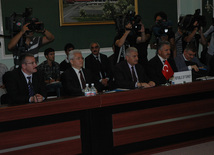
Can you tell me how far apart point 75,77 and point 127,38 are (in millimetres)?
1282

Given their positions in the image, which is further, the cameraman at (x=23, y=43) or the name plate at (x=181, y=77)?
the cameraman at (x=23, y=43)

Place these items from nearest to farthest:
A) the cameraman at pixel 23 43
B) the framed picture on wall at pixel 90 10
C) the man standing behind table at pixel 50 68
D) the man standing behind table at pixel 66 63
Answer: the cameraman at pixel 23 43 → the man standing behind table at pixel 50 68 → the man standing behind table at pixel 66 63 → the framed picture on wall at pixel 90 10

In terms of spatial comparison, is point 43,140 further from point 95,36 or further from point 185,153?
point 95,36

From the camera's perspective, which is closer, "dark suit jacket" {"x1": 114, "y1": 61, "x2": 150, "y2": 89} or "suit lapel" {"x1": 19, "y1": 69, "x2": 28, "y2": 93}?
"suit lapel" {"x1": 19, "y1": 69, "x2": 28, "y2": 93}

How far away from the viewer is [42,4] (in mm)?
6602

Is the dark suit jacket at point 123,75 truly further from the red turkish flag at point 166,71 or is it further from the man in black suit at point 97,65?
the man in black suit at point 97,65

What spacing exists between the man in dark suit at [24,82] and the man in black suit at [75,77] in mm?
357

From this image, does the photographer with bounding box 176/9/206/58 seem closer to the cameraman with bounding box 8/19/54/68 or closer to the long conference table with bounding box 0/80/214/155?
the long conference table with bounding box 0/80/214/155

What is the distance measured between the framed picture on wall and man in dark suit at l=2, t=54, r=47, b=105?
3.23 metres

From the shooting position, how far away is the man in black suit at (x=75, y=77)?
404 cm

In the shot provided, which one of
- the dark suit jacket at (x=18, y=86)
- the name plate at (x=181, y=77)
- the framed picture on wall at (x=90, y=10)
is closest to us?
the dark suit jacket at (x=18, y=86)

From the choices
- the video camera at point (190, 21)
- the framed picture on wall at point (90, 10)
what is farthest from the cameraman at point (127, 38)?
the framed picture on wall at point (90, 10)

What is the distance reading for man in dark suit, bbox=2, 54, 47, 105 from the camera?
3.55m

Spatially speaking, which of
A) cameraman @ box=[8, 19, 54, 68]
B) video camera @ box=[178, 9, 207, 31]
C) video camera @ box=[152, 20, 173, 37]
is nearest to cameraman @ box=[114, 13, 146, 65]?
video camera @ box=[152, 20, 173, 37]
